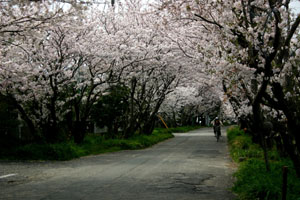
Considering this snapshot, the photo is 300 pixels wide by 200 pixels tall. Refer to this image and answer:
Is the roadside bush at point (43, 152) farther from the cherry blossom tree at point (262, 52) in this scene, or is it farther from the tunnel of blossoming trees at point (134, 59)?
the cherry blossom tree at point (262, 52)

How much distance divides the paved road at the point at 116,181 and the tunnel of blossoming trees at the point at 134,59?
216 centimetres

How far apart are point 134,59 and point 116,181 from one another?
13.1 metres

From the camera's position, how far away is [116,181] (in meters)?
9.56

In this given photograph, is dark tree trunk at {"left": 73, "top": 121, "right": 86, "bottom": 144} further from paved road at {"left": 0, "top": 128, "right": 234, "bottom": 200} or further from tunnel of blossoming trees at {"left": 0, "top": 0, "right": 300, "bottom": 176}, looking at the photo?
paved road at {"left": 0, "top": 128, "right": 234, "bottom": 200}

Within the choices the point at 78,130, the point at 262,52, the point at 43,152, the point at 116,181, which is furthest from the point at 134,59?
the point at 262,52

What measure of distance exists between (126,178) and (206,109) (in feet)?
195

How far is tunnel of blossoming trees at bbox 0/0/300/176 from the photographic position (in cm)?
812

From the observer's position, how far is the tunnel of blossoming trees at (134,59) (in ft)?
26.7

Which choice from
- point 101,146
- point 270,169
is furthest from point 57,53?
point 270,169

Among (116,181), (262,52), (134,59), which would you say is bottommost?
(116,181)

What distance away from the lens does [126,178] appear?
1007 cm

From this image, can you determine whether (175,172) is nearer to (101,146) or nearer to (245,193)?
(245,193)

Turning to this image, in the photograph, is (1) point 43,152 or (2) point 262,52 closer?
(2) point 262,52

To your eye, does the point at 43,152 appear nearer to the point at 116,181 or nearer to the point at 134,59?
Result: the point at 116,181
